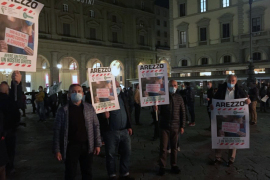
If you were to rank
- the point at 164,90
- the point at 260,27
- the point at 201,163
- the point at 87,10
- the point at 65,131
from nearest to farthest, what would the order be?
the point at 65,131 → the point at 164,90 → the point at 201,163 → the point at 260,27 → the point at 87,10

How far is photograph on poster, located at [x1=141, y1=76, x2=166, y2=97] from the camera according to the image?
5.50 meters

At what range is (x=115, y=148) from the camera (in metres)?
4.81

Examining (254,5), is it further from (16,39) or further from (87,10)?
(16,39)

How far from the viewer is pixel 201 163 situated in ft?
19.0

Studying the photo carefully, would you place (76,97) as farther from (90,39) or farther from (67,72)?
(67,72)

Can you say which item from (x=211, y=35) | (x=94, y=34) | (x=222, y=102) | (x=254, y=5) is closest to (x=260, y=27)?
(x=254, y=5)

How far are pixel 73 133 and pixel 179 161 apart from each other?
3074mm

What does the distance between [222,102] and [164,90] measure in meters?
1.35

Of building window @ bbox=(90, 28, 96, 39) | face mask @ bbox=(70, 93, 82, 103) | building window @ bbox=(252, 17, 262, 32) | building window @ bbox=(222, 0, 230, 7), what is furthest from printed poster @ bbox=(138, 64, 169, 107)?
building window @ bbox=(90, 28, 96, 39)

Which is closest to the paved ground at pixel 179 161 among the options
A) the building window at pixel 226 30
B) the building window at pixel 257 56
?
the building window at pixel 257 56

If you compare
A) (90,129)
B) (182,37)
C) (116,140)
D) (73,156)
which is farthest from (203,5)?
(73,156)

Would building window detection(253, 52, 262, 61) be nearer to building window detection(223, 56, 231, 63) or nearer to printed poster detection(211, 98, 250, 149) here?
building window detection(223, 56, 231, 63)

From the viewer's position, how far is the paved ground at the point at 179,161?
16.8 ft

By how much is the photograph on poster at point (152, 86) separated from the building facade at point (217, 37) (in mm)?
21660
